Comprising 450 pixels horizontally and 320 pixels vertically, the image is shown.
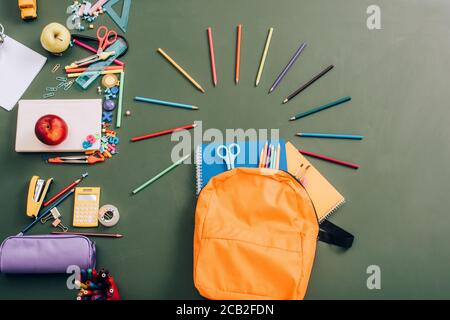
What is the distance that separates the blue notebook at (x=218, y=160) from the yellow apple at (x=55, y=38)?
49 cm

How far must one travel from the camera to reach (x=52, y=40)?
114 cm

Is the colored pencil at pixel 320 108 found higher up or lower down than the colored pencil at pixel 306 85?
lower down

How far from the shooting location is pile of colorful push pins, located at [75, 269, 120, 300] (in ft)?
3.34

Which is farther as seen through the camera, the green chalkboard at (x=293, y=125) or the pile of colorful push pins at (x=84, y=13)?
the pile of colorful push pins at (x=84, y=13)

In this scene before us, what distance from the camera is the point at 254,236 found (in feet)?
3.31

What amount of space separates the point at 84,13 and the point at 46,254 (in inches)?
27.4

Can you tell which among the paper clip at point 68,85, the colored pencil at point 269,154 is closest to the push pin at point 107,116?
the paper clip at point 68,85

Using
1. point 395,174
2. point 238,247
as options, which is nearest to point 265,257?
point 238,247

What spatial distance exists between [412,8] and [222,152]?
690 mm

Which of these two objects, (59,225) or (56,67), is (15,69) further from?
(59,225)

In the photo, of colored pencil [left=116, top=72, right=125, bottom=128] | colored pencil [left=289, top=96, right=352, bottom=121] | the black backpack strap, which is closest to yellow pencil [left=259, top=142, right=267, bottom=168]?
colored pencil [left=289, top=96, right=352, bottom=121]

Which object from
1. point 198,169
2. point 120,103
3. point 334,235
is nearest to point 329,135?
point 334,235

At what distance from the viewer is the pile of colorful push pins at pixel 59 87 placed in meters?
1.18

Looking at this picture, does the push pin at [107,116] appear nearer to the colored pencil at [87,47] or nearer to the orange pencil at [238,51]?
the colored pencil at [87,47]
